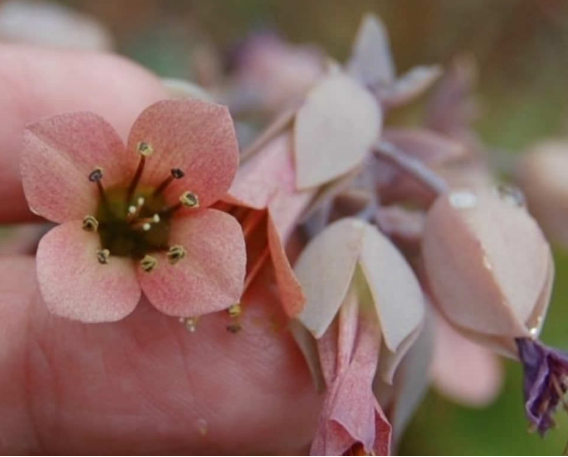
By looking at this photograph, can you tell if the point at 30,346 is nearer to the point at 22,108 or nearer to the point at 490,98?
the point at 22,108

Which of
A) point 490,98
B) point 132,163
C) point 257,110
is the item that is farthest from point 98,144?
point 490,98

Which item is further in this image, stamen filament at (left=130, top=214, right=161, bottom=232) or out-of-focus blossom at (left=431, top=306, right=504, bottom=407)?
out-of-focus blossom at (left=431, top=306, right=504, bottom=407)

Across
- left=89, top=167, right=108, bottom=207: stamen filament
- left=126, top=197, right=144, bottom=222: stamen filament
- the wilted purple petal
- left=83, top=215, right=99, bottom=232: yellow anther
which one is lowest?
the wilted purple petal

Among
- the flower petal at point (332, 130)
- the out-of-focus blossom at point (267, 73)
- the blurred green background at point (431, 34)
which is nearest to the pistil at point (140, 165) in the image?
the flower petal at point (332, 130)

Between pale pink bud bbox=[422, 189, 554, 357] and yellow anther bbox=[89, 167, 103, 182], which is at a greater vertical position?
yellow anther bbox=[89, 167, 103, 182]

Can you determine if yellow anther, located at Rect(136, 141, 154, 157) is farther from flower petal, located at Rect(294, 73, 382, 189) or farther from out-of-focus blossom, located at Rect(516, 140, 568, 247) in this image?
out-of-focus blossom, located at Rect(516, 140, 568, 247)

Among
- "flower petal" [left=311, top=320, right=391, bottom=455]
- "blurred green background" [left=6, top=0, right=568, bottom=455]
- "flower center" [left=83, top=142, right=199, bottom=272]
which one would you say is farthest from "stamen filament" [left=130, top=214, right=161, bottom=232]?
"blurred green background" [left=6, top=0, right=568, bottom=455]

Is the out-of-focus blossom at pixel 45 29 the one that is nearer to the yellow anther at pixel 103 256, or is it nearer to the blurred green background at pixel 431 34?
the blurred green background at pixel 431 34

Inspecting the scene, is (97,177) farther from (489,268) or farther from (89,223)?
(489,268)
